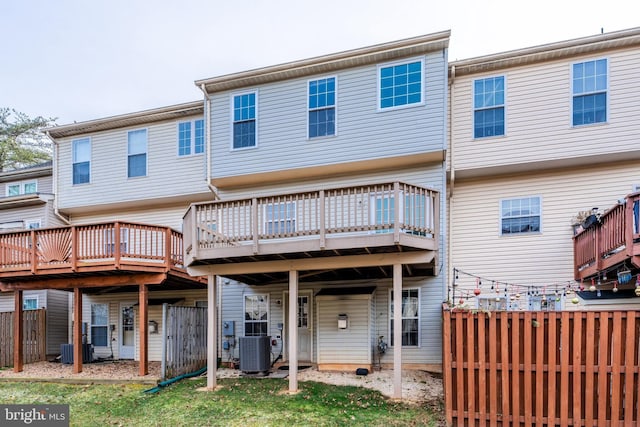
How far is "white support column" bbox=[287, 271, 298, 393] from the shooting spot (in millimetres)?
7688

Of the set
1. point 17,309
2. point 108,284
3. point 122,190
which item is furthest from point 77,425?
point 122,190

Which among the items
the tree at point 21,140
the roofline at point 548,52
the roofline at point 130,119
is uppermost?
the tree at point 21,140

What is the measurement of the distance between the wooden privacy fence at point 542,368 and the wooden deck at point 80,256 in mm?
7134

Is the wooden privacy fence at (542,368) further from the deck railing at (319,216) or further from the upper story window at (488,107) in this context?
the upper story window at (488,107)

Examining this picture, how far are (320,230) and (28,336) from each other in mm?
10371

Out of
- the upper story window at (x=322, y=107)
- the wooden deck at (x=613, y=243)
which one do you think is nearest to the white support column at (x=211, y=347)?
the upper story window at (x=322, y=107)

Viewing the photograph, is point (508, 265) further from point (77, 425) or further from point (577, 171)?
point (77, 425)

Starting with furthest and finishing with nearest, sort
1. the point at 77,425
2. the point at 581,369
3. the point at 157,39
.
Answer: the point at 157,39
the point at 77,425
the point at 581,369

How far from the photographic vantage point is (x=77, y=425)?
6.66m

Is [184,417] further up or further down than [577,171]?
further down

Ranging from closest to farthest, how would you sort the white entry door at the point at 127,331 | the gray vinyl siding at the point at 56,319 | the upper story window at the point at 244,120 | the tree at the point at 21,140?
the upper story window at the point at 244,120 < the white entry door at the point at 127,331 < the gray vinyl siding at the point at 56,319 < the tree at the point at 21,140

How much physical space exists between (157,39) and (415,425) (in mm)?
26573

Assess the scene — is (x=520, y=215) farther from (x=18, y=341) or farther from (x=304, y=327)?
(x=18, y=341)

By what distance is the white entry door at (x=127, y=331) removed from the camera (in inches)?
495
